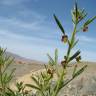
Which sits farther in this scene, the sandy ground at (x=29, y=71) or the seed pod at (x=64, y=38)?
the sandy ground at (x=29, y=71)

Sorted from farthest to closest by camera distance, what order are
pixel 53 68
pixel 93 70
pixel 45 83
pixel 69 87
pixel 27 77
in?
pixel 27 77
pixel 93 70
pixel 69 87
pixel 45 83
pixel 53 68

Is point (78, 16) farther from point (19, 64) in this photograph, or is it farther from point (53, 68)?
point (19, 64)

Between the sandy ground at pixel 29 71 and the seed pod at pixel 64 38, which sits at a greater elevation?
the sandy ground at pixel 29 71

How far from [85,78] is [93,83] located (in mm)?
474

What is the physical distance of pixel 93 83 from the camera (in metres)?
16.1

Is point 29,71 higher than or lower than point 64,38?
higher

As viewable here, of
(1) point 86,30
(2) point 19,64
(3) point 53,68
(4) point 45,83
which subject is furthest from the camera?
(2) point 19,64

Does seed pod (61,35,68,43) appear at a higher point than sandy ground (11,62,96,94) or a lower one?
lower

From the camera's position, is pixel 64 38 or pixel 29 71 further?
pixel 29 71

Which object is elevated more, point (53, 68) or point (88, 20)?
point (88, 20)

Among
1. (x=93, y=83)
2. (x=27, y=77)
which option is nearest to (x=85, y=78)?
(x=93, y=83)

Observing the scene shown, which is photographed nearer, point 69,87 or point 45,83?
point 45,83

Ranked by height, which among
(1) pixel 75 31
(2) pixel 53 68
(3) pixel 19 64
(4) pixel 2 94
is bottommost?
(4) pixel 2 94

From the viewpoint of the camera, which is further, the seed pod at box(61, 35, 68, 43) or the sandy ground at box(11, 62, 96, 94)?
the sandy ground at box(11, 62, 96, 94)
